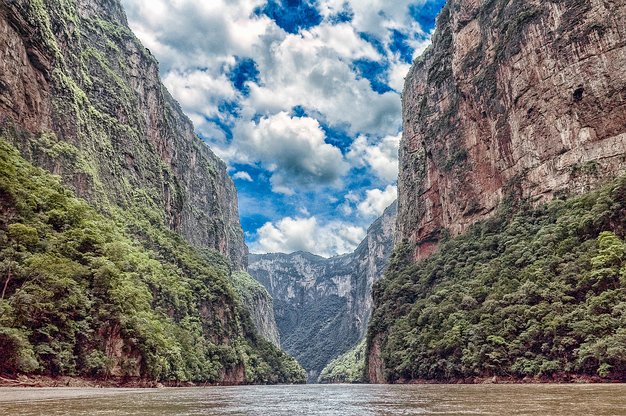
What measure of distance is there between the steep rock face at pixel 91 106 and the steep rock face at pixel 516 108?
65.5m

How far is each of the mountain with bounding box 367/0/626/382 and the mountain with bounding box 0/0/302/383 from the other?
3455 cm

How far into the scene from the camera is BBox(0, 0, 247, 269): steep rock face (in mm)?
63688

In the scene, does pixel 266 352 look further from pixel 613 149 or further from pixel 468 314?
pixel 613 149

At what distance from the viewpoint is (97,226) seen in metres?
58.0

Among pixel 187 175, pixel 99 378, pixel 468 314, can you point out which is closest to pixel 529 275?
pixel 468 314

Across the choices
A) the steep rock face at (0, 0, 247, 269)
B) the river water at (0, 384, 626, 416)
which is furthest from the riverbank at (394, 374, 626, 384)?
the steep rock face at (0, 0, 247, 269)

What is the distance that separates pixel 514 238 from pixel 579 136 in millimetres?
→ 15858

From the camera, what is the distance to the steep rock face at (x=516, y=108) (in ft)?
205

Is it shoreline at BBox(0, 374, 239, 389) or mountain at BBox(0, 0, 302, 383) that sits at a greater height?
mountain at BBox(0, 0, 302, 383)

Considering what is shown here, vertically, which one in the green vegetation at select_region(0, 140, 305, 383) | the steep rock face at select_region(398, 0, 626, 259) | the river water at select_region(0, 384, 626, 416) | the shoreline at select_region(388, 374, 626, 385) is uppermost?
the steep rock face at select_region(398, 0, 626, 259)

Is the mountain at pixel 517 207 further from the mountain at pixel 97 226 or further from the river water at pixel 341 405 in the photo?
the mountain at pixel 97 226

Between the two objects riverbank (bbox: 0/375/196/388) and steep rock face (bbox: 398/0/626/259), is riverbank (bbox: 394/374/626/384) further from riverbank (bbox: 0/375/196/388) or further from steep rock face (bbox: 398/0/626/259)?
riverbank (bbox: 0/375/196/388)

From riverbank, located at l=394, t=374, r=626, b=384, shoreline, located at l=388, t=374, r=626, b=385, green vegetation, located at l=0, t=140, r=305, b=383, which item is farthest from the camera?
riverbank, located at l=394, t=374, r=626, b=384

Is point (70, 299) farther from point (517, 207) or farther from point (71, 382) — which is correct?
point (517, 207)
